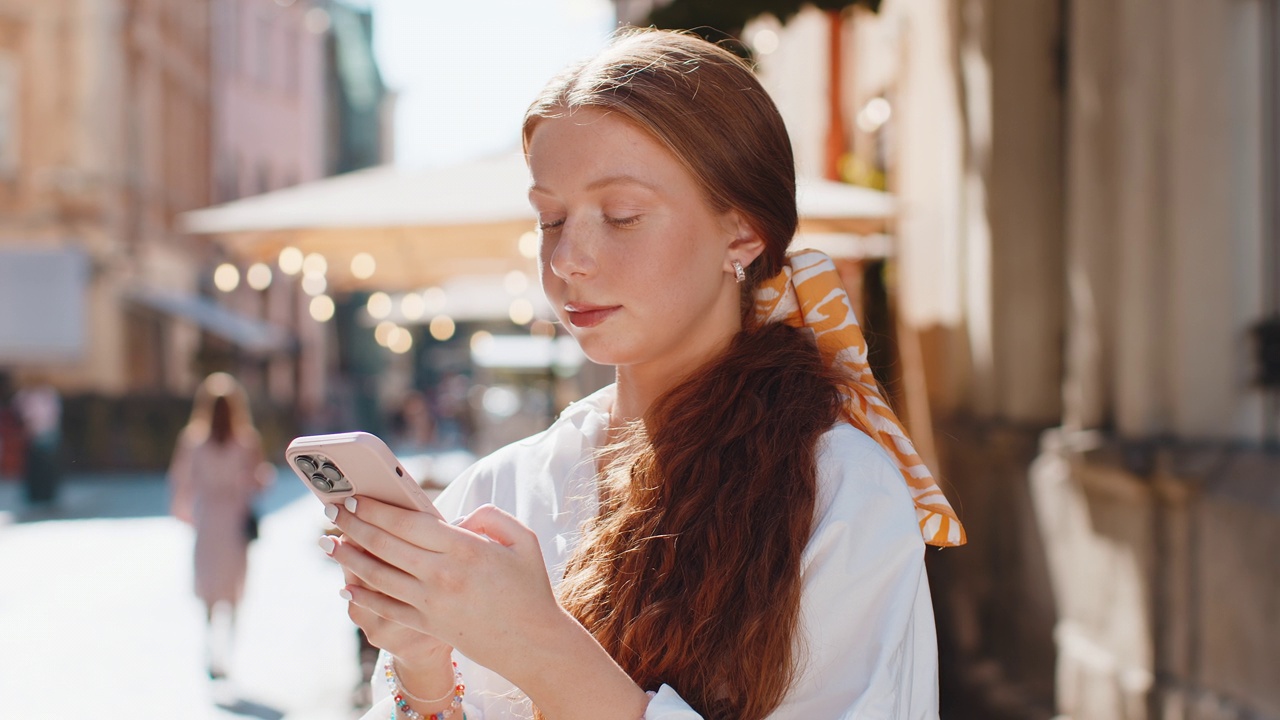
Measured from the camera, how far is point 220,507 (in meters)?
7.43

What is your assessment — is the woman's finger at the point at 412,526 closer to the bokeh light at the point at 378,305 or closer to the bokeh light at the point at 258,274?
the bokeh light at the point at 258,274

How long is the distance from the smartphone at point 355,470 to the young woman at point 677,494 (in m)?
0.02

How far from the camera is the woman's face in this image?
5.00ft

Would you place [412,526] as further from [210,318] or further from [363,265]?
[210,318]

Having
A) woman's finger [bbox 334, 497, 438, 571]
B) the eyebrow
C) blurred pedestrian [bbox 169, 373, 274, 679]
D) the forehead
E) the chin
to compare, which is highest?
the forehead

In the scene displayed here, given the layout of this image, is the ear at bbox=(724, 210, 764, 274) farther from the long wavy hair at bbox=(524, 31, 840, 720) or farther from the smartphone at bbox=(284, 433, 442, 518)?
the smartphone at bbox=(284, 433, 442, 518)

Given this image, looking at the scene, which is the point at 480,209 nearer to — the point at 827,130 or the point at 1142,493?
the point at 1142,493

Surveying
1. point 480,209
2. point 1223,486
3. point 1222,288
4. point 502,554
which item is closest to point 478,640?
point 502,554

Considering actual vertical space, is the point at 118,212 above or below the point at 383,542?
above

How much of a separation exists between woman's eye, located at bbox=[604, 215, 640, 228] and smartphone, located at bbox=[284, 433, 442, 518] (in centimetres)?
41

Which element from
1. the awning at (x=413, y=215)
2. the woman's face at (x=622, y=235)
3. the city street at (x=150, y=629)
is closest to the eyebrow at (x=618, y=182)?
the woman's face at (x=622, y=235)

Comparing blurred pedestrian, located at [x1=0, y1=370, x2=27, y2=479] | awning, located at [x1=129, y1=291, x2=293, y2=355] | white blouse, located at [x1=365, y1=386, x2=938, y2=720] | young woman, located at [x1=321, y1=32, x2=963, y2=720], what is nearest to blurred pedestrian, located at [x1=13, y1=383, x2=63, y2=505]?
blurred pedestrian, located at [x1=0, y1=370, x2=27, y2=479]

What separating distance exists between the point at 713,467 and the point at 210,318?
27.1m

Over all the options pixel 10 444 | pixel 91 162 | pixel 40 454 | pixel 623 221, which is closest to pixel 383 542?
pixel 623 221
